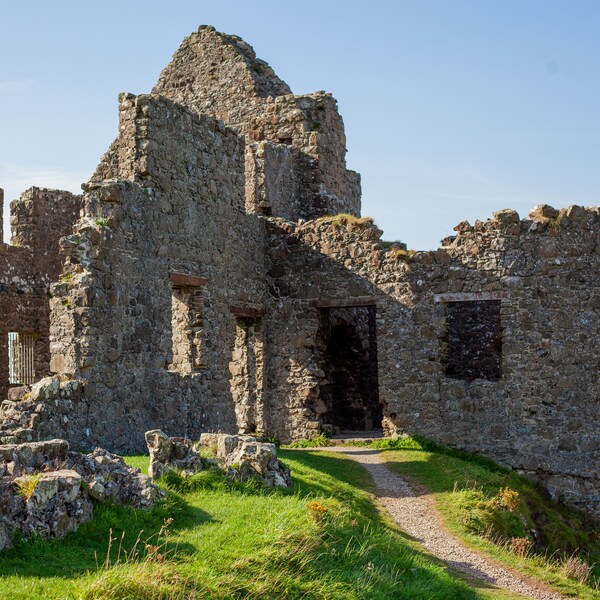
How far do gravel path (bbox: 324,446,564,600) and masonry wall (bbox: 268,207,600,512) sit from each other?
2479mm

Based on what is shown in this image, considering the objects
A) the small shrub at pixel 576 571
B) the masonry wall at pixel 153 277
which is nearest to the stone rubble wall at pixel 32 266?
the masonry wall at pixel 153 277

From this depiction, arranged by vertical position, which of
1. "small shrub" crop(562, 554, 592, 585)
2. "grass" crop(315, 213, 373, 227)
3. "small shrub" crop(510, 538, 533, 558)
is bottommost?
"small shrub" crop(562, 554, 592, 585)

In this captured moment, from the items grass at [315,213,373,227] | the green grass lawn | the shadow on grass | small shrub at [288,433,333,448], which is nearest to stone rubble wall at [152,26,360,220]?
grass at [315,213,373,227]

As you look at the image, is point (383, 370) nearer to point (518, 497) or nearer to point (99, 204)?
point (518, 497)

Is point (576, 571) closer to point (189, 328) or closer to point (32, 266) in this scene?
point (189, 328)

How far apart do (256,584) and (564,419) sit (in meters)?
11.4

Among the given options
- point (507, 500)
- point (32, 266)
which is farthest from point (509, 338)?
point (32, 266)

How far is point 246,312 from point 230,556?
11448 millimetres

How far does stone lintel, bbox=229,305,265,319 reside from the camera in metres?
19.2

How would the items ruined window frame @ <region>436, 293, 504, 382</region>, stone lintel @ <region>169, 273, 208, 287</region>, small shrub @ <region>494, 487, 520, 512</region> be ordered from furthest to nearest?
ruined window frame @ <region>436, 293, 504, 382</region> → stone lintel @ <region>169, 273, 208, 287</region> → small shrub @ <region>494, 487, 520, 512</region>

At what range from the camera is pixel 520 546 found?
1391 cm

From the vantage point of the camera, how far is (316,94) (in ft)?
76.3

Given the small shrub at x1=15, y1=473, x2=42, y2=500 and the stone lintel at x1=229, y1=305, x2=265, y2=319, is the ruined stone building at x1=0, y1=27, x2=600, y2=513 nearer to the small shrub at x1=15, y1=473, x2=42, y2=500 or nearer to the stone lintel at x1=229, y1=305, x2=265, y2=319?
the stone lintel at x1=229, y1=305, x2=265, y2=319

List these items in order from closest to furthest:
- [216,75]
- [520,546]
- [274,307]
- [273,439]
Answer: [520,546], [273,439], [274,307], [216,75]
